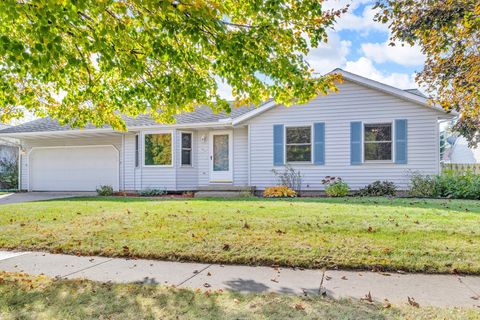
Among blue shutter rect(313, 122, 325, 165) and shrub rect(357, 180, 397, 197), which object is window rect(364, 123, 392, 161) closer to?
shrub rect(357, 180, 397, 197)

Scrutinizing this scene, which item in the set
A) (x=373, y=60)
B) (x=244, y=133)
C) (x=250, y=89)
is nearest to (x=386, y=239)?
(x=250, y=89)

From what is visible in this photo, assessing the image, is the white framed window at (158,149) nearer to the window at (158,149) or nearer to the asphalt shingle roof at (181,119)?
the window at (158,149)

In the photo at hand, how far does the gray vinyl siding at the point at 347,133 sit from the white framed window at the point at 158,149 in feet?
12.0

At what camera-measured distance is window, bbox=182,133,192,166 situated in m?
15.4

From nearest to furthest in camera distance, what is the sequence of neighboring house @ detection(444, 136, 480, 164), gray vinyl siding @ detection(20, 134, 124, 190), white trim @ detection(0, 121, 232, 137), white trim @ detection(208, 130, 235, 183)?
white trim @ detection(0, 121, 232, 137)
white trim @ detection(208, 130, 235, 183)
gray vinyl siding @ detection(20, 134, 124, 190)
neighboring house @ detection(444, 136, 480, 164)

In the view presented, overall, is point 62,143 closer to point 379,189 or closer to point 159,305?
point 379,189

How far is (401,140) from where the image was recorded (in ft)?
41.0

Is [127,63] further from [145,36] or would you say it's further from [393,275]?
[393,275]

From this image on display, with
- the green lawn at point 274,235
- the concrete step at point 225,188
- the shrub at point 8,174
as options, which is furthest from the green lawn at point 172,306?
the shrub at point 8,174

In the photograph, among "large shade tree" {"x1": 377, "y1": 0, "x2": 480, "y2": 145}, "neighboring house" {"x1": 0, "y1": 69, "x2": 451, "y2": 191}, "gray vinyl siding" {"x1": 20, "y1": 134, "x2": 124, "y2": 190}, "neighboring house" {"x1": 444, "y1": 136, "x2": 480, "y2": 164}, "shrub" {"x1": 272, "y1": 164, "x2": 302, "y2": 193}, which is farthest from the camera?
"neighboring house" {"x1": 444, "y1": 136, "x2": 480, "y2": 164}

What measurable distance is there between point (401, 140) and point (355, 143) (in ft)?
4.98

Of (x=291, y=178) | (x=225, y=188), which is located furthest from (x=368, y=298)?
(x=225, y=188)

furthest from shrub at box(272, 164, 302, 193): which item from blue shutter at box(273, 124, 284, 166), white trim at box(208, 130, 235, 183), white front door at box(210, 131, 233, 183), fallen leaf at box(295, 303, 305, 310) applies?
fallen leaf at box(295, 303, 305, 310)

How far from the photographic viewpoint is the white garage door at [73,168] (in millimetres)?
17250
